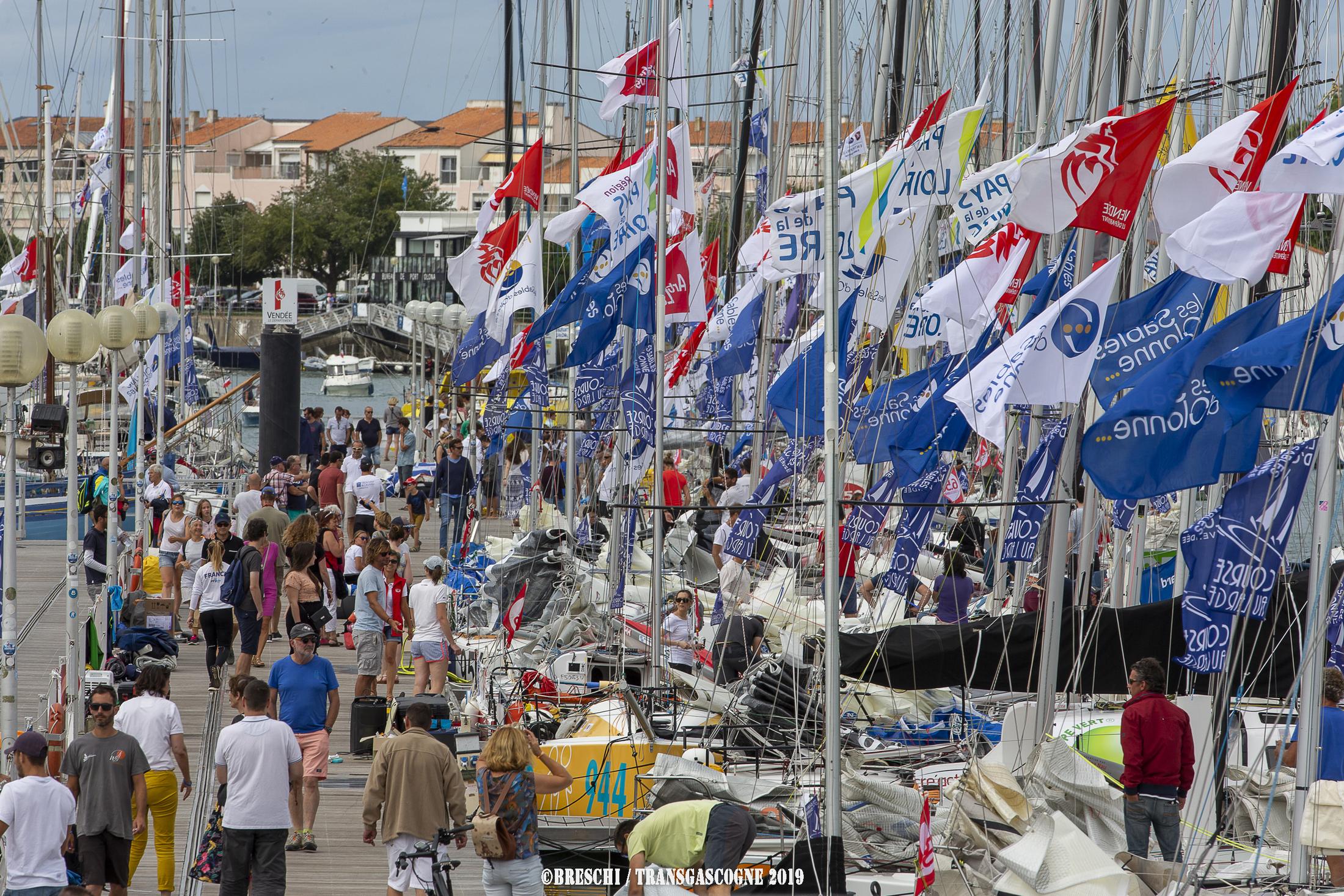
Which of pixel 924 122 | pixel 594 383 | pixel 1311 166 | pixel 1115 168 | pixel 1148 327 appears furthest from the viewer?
pixel 594 383

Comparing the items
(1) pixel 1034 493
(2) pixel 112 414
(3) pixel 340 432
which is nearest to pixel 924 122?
(1) pixel 1034 493

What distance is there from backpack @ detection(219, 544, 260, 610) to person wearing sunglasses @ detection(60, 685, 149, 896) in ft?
18.7

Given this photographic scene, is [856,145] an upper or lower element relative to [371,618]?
upper

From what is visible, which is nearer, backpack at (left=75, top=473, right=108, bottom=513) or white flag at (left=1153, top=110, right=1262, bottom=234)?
white flag at (left=1153, top=110, right=1262, bottom=234)

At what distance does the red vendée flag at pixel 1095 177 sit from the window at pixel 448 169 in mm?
113555

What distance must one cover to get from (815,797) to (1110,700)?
14.5ft

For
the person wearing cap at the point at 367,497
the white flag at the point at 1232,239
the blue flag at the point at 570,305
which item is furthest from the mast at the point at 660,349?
the person wearing cap at the point at 367,497

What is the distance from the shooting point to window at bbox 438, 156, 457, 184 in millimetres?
121250

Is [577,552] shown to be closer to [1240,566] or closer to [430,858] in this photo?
[430,858]

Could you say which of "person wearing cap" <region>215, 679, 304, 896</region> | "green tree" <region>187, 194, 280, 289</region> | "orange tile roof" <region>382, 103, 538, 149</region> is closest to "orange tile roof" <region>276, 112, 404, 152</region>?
"orange tile roof" <region>382, 103, 538, 149</region>

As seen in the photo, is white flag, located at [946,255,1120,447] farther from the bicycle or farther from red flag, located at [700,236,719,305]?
red flag, located at [700,236,719,305]

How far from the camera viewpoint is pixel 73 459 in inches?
481

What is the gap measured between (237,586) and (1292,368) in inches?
411

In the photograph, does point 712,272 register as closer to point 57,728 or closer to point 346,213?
point 57,728
